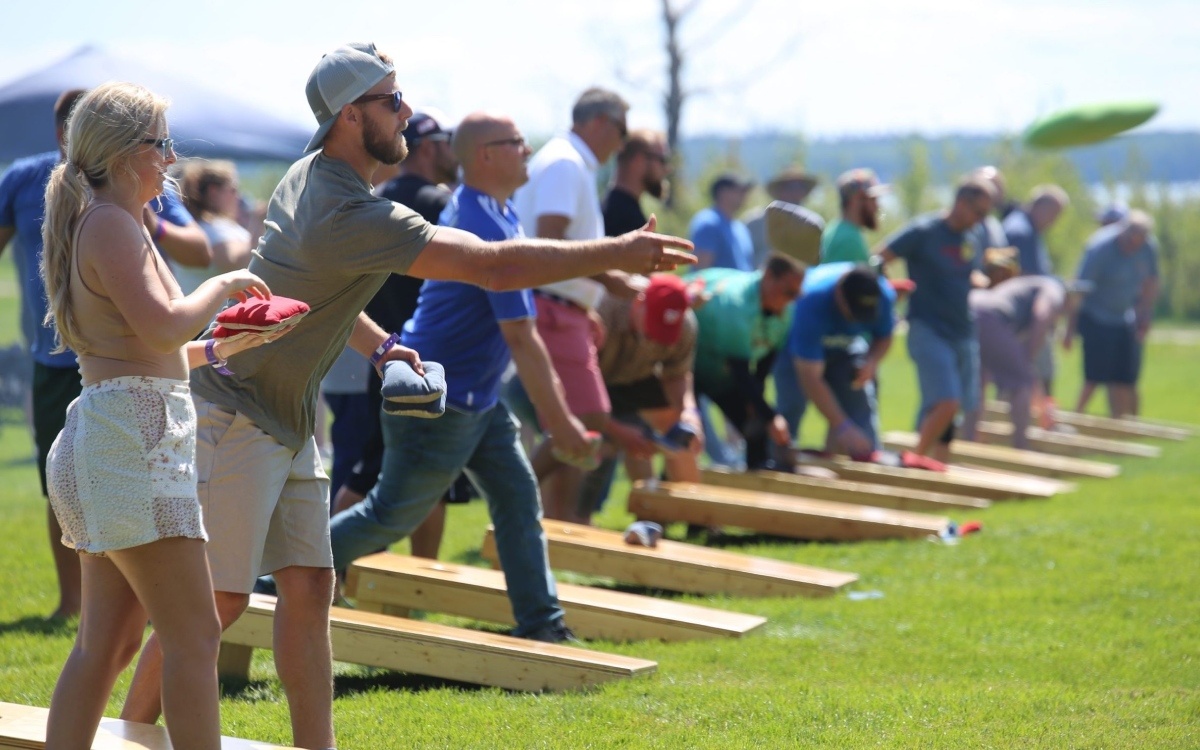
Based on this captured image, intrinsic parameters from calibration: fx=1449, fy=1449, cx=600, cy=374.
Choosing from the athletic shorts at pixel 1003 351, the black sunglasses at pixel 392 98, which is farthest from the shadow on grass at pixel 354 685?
the athletic shorts at pixel 1003 351

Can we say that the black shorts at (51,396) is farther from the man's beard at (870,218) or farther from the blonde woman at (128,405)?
the man's beard at (870,218)

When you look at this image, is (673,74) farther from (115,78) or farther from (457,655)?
(457,655)

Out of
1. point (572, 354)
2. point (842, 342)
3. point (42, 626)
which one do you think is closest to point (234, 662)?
point (42, 626)

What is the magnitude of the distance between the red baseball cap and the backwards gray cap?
3905mm

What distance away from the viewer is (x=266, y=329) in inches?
135

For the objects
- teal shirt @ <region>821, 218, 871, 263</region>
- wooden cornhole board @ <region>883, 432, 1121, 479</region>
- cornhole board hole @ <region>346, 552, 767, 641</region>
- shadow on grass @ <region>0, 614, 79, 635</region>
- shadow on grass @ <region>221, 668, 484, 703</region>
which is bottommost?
wooden cornhole board @ <region>883, 432, 1121, 479</region>

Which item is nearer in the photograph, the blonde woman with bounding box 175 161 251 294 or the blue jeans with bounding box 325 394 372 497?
the blue jeans with bounding box 325 394 372 497

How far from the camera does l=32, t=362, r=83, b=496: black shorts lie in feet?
19.8

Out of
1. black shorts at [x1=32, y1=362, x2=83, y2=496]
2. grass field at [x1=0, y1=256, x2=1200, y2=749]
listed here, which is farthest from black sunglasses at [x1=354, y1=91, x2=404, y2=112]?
black shorts at [x1=32, y1=362, x2=83, y2=496]

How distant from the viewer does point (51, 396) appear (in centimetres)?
605

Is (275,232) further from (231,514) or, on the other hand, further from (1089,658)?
(1089,658)

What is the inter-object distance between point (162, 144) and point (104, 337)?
47 centimetres

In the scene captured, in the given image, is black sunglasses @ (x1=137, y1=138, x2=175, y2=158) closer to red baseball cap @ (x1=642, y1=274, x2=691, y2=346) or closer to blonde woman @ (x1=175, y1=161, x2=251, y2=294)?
red baseball cap @ (x1=642, y1=274, x2=691, y2=346)

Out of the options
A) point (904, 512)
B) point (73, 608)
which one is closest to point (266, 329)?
point (73, 608)
